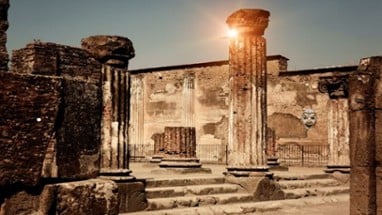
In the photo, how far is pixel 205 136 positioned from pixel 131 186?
1644cm

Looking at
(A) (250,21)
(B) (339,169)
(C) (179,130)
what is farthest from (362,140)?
(C) (179,130)

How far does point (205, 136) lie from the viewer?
24.8 meters

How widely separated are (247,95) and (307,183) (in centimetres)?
276

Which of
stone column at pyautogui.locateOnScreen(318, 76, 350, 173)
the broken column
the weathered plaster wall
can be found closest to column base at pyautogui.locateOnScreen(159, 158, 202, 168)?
the broken column

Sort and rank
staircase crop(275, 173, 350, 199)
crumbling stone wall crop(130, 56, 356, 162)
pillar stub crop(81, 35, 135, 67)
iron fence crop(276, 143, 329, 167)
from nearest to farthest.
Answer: pillar stub crop(81, 35, 135, 67)
staircase crop(275, 173, 350, 199)
iron fence crop(276, 143, 329, 167)
crumbling stone wall crop(130, 56, 356, 162)

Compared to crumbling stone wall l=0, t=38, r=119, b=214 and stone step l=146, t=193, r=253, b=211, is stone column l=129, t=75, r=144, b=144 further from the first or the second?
crumbling stone wall l=0, t=38, r=119, b=214

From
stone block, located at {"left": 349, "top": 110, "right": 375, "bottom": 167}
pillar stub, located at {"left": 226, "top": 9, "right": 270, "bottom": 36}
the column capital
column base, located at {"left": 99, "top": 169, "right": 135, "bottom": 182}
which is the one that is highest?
pillar stub, located at {"left": 226, "top": 9, "right": 270, "bottom": 36}

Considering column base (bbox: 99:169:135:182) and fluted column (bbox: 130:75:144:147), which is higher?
fluted column (bbox: 130:75:144:147)

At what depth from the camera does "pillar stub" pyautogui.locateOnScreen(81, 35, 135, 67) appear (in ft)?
26.6

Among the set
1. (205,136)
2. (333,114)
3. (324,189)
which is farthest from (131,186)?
(205,136)

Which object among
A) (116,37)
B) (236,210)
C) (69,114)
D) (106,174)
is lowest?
(236,210)

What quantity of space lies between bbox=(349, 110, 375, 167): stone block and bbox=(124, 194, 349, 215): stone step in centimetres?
331

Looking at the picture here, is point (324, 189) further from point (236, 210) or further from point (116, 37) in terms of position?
point (116, 37)

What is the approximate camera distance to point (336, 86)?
13.7 meters
